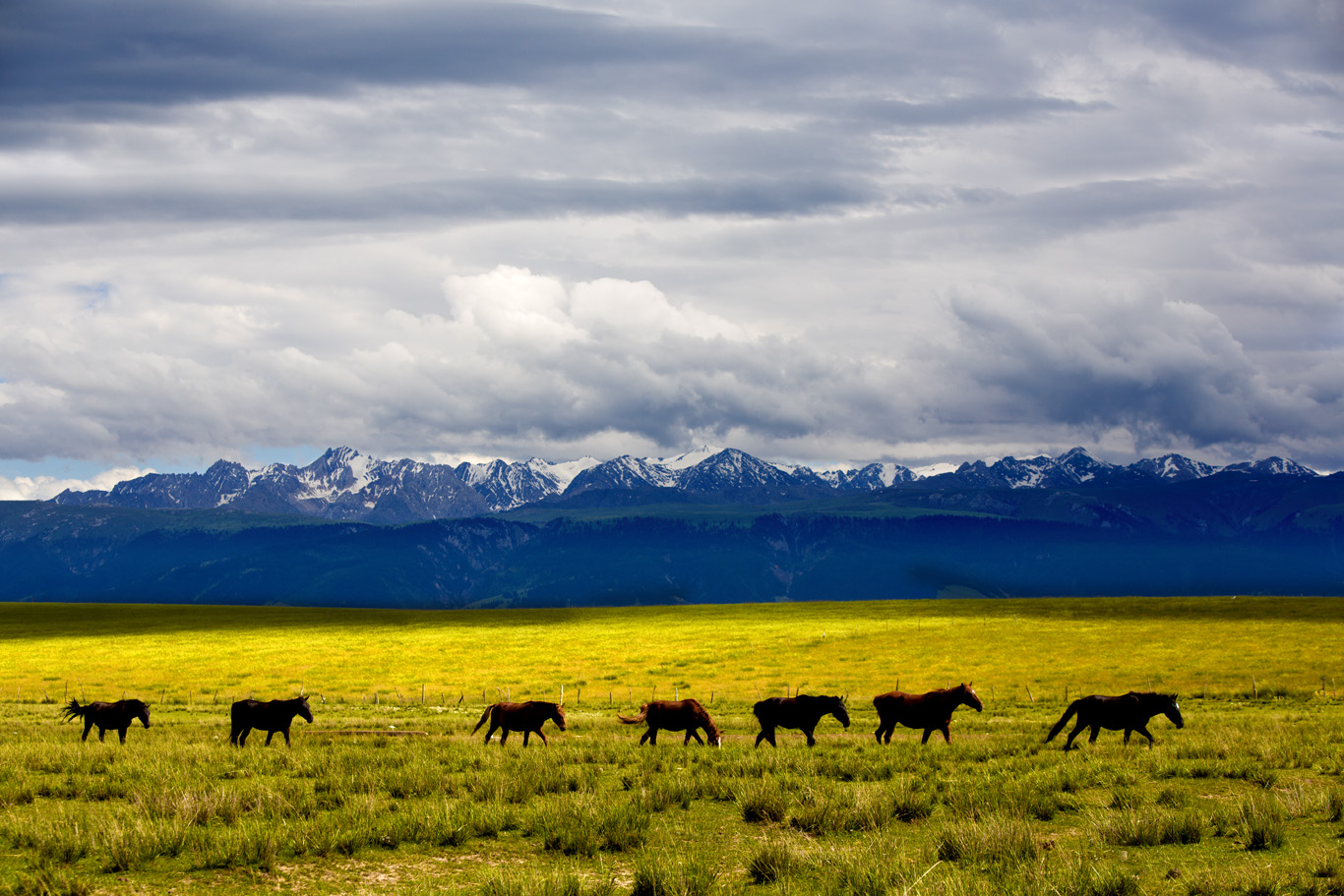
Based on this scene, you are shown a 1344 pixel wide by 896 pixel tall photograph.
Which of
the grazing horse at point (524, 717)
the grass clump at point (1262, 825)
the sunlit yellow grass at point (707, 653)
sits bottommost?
the sunlit yellow grass at point (707, 653)

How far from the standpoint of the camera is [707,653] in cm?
8131

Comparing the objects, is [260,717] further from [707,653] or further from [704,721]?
[707,653]

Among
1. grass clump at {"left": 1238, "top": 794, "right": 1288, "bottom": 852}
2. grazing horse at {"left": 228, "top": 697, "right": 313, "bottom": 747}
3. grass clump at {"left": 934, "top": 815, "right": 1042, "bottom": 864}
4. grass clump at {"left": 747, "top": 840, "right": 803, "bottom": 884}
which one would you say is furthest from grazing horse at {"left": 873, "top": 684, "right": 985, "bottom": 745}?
grazing horse at {"left": 228, "top": 697, "right": 313, "bottom": 747}

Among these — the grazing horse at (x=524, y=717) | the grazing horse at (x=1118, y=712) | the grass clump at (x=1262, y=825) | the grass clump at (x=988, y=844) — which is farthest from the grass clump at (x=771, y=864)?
the grazing horse at (x=524, y=717)

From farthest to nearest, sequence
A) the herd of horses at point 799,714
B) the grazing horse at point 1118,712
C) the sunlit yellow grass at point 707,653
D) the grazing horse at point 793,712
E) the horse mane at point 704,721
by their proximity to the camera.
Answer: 1. the sunlit yellow grass at point 707,653
2. the horse mane at point 704,721
3. the grazing horse at point 793,712
4. the herd of horses at point 799,714
5. the grazing horse at point 1118,712

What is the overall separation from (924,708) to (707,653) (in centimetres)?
5618

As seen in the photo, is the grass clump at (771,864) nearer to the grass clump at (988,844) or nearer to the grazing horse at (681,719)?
the grass clump at (988,844)

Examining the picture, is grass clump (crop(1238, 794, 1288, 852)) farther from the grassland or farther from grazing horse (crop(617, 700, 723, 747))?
grazing horse (crop(617, 700, 723, 747))

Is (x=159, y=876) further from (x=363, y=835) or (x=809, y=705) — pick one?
(x=809, y=705)

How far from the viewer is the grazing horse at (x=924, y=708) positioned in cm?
2614

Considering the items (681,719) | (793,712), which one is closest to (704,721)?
(681,719)

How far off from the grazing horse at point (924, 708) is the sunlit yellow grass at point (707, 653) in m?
25.3

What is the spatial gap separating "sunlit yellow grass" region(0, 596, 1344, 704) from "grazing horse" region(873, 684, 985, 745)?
25.3m

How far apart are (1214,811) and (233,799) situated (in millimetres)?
17415
